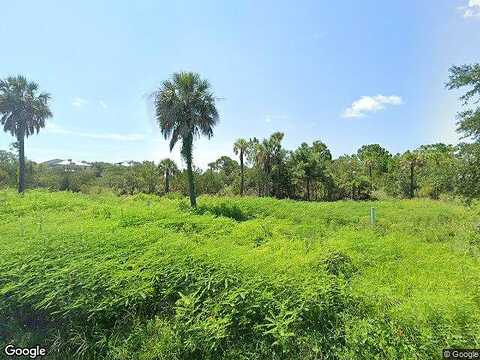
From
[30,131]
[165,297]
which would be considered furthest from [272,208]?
[30,131]

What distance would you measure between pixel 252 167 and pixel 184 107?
22.9 m

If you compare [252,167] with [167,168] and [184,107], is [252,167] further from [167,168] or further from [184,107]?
[184,107]

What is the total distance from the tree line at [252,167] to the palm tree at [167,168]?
0.12 metres

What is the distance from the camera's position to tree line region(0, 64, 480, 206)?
1326 cm

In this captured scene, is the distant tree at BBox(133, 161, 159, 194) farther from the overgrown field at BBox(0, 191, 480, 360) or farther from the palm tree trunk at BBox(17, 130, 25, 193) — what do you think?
the overgrown field at BBox(0, 191, 480, 360)

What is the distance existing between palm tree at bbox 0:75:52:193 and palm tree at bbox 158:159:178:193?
17034 millimetres

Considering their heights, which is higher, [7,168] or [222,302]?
[7,168]

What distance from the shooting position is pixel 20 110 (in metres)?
27.3

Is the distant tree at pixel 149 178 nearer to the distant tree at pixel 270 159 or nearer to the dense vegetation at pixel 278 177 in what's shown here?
the dense vegetation at pixel 278 177

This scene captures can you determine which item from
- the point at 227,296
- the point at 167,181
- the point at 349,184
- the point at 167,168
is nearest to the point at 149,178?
the point at 167,181

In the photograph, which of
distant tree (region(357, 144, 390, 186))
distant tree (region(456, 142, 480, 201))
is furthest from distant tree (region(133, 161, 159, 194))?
distant tree (region(456, 142, 480, 201))

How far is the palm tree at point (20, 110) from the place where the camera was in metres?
27.0

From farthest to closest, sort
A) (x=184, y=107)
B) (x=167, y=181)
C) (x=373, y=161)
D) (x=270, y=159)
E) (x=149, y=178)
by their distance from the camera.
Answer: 1. (x=373, y=161)
2. (x=149, y=178)
3. (x=167, y=181)
4. (x=270, y=159)
5. (x=184, y=107)

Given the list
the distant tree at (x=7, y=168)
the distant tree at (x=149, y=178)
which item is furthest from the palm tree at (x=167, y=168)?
the distant tree at (x=7, y=168)
